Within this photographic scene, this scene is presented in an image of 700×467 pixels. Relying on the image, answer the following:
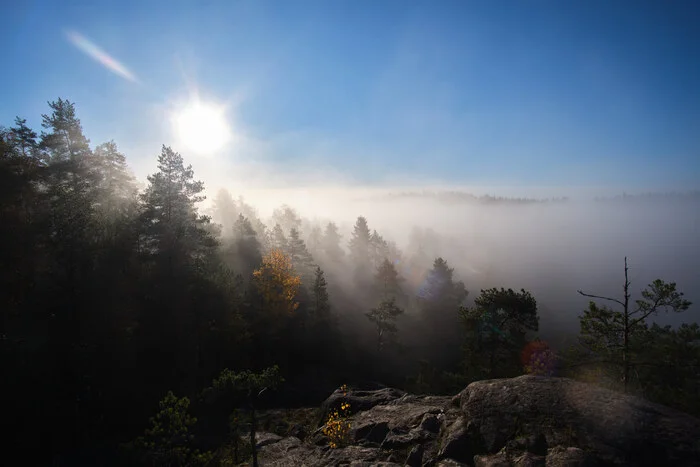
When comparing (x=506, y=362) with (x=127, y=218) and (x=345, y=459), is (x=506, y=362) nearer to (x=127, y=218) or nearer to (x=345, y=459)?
(x=345, y=459)

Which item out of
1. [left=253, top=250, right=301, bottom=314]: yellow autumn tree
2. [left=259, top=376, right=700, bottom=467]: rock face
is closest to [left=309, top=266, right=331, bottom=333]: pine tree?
[left=253, top=250, right=301, bottom=314]: yellow autumn tree

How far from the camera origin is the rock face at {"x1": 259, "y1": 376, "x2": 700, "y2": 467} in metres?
9.01

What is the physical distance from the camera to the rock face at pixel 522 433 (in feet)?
29.6

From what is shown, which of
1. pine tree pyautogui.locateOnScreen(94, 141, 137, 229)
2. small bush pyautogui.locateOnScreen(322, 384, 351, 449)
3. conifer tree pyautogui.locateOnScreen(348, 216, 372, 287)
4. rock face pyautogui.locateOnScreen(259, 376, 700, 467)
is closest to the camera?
rock face pyautogui.locateOnScreen(259, 376, 700, 467)

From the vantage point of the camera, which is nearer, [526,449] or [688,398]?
[526,449]

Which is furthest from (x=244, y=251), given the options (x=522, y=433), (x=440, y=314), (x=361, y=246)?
(x=522, y=433)

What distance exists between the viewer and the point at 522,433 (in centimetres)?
1053

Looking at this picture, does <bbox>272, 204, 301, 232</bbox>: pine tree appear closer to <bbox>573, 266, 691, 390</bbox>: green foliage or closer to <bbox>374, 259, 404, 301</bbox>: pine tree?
<bbox>374, 259, 404, 301</bbox>: pine tree

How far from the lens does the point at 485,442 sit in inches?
431

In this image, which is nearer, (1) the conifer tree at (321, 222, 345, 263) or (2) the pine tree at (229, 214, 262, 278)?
(2) the pine tree at (229, 214, 262, 278)

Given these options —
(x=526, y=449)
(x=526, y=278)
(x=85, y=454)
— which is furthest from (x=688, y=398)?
(x=526, y=278)

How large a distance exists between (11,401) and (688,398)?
39410 millimetres

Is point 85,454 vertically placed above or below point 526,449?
below

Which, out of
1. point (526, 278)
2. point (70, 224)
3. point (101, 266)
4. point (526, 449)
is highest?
point (70, 224)
